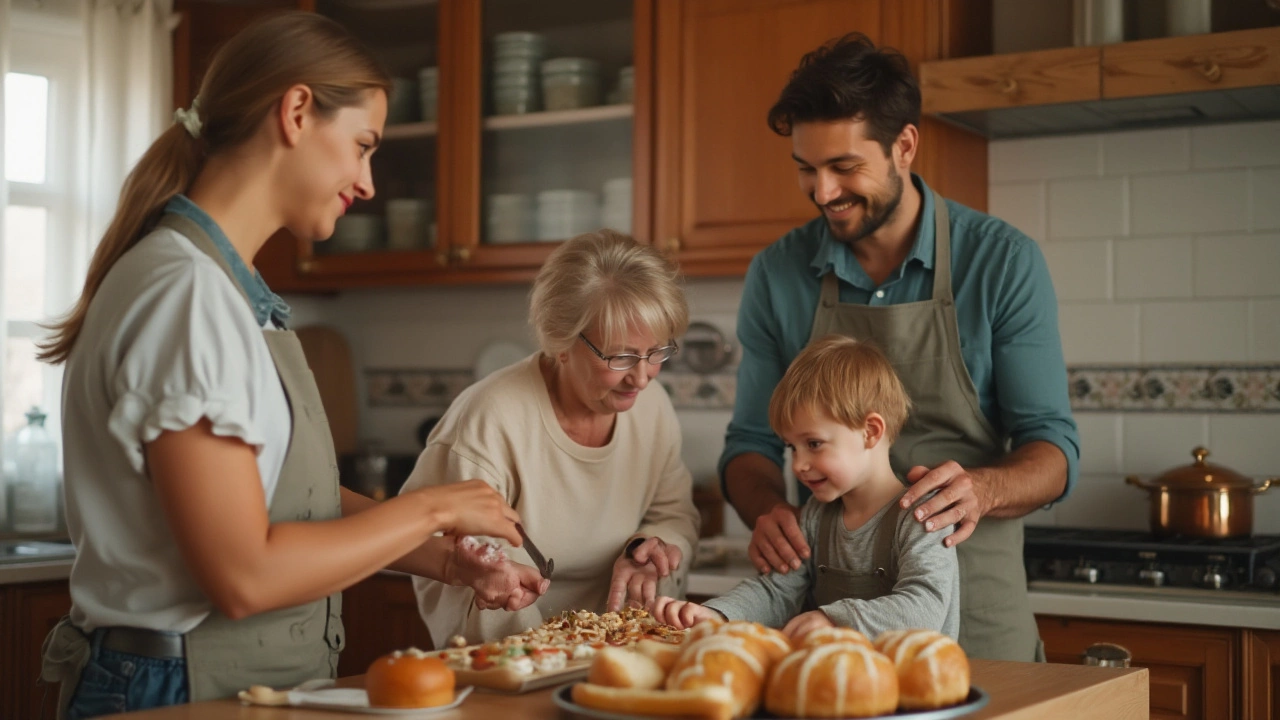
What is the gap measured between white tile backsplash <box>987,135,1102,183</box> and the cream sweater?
5.11 feet

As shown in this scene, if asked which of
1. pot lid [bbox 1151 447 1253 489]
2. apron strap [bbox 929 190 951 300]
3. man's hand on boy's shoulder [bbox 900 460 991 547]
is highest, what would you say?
apron strap [bbox 929 190 951 300]

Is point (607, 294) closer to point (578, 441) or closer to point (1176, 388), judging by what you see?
point (578, 441)

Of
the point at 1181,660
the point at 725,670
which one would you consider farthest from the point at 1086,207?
the point at 725,670

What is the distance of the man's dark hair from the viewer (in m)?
2.15

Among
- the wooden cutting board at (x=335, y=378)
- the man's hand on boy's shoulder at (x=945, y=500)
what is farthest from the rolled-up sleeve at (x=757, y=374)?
the wooden cutting board at (x=335, y=378)

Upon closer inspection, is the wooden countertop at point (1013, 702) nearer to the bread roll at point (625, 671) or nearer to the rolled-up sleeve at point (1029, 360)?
the bread roll at point (625, 671)

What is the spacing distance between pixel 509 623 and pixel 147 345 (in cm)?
90

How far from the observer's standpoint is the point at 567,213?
3.65m

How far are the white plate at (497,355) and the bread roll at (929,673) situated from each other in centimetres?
286

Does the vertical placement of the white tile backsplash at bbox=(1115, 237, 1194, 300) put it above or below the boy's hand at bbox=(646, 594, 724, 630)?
above

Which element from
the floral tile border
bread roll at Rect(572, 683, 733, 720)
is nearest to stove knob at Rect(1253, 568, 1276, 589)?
the floral tile border

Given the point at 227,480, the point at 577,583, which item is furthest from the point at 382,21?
the point at 227,480

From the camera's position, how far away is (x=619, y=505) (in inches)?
86.4

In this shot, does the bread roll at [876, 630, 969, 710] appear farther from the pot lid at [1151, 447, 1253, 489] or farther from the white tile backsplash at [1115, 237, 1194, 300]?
the white tile backsplash at [1115, 237, 1194, 300]
